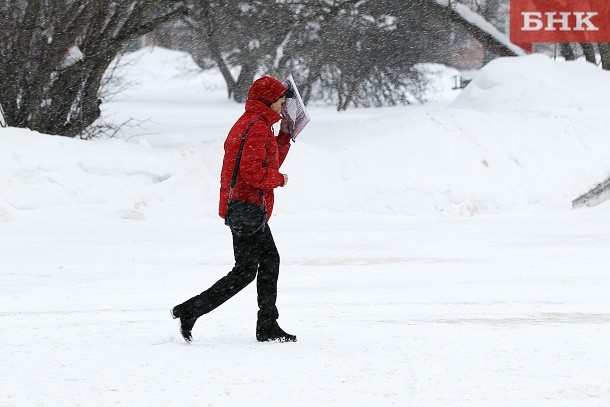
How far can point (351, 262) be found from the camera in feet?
34.4

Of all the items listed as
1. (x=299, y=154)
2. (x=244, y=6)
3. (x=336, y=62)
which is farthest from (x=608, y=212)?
(x=336, y=62)

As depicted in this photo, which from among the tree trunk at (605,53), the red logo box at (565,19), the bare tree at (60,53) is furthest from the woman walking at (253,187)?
the tree trunk at (605,53)

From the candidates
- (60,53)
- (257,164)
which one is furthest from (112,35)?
(257,164)

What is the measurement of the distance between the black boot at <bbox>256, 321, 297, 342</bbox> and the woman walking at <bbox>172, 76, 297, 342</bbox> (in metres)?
0.06

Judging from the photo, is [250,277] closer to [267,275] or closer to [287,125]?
[267,275]

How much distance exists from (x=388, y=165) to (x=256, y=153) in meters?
9.56

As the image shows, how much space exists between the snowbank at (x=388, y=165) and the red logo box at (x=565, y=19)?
1621 millimetres

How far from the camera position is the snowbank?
13867mm

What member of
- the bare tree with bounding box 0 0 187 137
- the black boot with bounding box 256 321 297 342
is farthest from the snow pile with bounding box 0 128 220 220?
the black boot with bounding box 256 321 297 342

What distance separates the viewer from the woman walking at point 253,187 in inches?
227

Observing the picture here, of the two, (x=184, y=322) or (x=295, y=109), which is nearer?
(x=295, y=109)

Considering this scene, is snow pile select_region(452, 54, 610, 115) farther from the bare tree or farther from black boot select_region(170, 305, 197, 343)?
black boot select_region(170, 305, 197, 343)

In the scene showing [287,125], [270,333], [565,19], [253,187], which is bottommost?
[270,333]

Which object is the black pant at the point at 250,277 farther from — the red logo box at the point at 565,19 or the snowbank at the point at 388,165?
the red logo box at the point at 565,19
